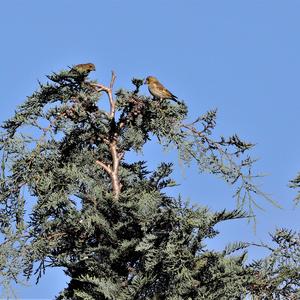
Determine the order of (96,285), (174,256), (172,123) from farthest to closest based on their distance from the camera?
1. (172,123)
2. (96,285)
3. (174,256)

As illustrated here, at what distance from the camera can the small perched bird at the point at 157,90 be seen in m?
9.47

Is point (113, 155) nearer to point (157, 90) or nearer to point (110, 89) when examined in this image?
point (110, 89)

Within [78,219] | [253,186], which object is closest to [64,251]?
[78,219]

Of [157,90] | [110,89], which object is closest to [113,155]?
[110,89]

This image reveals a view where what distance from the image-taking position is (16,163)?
27.6 feet

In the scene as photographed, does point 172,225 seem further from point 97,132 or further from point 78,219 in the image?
point 97,132

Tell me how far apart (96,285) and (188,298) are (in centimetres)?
98

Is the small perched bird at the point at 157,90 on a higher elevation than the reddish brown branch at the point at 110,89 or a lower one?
higher

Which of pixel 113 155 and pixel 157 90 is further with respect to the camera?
pixel 157 90

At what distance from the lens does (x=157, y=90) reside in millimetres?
10281

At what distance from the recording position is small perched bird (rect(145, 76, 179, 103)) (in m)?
9.47

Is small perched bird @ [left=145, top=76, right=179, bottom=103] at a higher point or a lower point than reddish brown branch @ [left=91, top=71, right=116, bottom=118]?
higher

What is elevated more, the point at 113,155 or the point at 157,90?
the point at 157,90

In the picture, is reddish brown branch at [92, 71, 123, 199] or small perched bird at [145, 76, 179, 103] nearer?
reddish brown branch at [92, 71, 123, 199]
